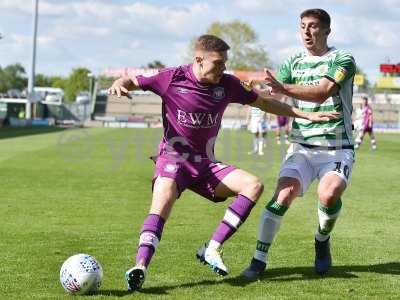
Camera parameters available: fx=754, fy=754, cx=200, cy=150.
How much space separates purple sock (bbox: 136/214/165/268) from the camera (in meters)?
6.15

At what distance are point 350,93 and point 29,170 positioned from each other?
12.8m

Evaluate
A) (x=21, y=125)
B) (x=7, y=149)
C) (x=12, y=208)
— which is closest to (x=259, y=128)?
(x=7, y=149)

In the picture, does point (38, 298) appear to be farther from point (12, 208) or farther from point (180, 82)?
point (12, 208)

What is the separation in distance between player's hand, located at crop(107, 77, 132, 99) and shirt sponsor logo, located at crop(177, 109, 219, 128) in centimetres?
51

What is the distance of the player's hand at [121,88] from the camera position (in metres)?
6.42

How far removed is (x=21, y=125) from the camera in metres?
59.8

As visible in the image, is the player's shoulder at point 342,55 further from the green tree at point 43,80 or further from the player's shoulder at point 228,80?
the green tree at point 43,80

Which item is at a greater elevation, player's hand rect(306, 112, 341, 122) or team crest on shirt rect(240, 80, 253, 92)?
team crest on shirt rect(240, 80, 253, 92)

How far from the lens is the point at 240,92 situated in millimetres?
6871

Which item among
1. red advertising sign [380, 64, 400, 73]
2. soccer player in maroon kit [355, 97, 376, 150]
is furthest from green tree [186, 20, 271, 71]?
soccer player in maroon kit [355, 97, 376, 150]

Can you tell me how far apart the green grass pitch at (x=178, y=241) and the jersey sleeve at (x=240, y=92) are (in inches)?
63.5

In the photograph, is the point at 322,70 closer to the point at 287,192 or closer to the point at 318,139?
the point at 318,139

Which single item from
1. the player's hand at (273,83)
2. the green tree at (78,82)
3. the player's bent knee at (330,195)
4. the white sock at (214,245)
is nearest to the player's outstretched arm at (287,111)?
the player's hand at (273,83)

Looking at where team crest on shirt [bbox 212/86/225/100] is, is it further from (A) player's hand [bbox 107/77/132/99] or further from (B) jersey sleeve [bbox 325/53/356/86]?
(B) jersey sleeve [bbox 325/53/356/86]
